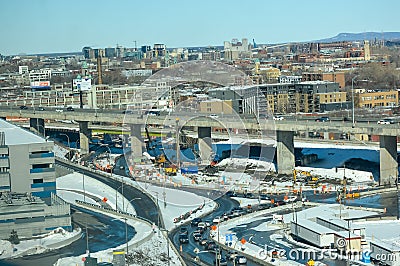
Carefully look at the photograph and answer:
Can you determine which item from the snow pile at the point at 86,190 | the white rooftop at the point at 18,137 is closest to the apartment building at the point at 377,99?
the snow pile at the point at 86,190

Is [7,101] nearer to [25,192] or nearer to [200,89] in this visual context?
[200,89]

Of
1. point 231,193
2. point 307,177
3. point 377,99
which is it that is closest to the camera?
point 231,193

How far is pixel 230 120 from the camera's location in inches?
750

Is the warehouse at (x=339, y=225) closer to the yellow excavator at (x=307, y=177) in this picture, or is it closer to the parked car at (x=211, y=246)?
the parked car at (x=211, y=246)

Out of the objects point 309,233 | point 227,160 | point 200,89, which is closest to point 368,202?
point 309,233

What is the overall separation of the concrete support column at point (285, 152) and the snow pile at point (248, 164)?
0.41 metres

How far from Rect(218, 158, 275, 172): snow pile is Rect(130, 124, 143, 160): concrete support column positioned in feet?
7.84

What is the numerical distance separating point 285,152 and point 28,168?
596cm

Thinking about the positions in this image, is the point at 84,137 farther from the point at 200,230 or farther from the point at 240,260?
the point at 240,260

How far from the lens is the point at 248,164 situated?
1795 centimetres

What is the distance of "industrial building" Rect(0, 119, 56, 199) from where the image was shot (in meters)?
13.1

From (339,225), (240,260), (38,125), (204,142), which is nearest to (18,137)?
(204,142)

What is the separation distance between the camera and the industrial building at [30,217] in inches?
453

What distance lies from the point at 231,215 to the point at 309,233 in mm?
2472
